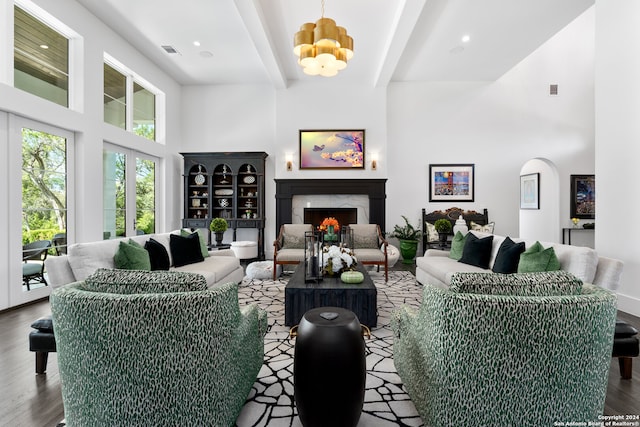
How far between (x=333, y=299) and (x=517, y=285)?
1733 millimetres

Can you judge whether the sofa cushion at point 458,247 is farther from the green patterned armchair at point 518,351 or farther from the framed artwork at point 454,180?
the green patterned armchair at point 518,351

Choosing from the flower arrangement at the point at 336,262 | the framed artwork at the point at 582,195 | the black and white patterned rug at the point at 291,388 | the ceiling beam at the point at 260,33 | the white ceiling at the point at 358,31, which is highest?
the white ceiling at the point at 358,31

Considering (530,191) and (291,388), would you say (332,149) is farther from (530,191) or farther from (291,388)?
(291,388)

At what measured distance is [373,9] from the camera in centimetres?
417

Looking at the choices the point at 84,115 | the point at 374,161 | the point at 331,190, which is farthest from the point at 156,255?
the point at 374,161

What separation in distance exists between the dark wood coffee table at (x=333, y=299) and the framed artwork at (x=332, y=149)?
411 cm

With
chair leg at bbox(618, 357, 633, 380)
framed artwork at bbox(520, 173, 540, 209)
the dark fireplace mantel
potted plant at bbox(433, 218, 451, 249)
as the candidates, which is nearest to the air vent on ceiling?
the dark fireplace mantel

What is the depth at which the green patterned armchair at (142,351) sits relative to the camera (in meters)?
1.23

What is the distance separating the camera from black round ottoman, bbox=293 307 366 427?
1399 millimetres

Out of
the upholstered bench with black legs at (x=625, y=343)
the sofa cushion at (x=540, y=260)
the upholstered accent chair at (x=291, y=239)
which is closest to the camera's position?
the upholstered bench with black legs at (x=625, y=343)

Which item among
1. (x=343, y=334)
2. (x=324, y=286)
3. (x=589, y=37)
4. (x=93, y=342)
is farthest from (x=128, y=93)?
(x=589, y=37)

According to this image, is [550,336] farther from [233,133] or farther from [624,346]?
[233,133]

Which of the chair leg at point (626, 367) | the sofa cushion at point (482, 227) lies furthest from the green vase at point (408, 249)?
the chair leg at point (626, 367)

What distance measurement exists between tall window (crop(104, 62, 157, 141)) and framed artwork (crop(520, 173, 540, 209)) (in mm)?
8623
